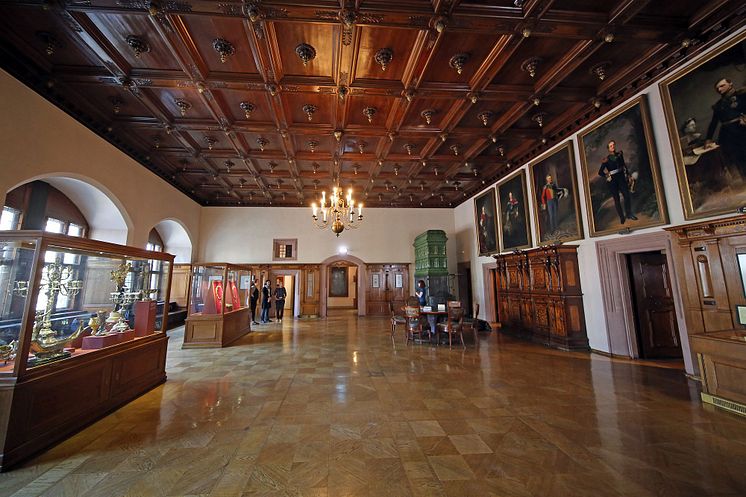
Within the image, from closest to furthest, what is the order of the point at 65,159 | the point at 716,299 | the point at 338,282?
1. the point at 716,299
2. the point at 65,159
3. the point at 338,282

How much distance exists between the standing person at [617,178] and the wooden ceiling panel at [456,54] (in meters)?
3.12

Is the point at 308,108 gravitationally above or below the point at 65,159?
above

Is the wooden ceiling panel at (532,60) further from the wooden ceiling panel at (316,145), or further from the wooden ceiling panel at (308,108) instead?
the wooden ceiling panel at (316,145)

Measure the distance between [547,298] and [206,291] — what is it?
8.12m

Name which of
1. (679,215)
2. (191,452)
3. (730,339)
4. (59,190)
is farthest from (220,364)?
(679,215)

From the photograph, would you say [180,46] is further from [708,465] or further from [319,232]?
[319,232]

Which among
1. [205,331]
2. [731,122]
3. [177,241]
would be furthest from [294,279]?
[731,122]

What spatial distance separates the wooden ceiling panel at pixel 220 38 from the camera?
139 inches

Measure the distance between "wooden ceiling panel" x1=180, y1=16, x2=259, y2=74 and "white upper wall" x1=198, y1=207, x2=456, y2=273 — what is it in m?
7.75

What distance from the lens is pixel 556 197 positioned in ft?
21.5

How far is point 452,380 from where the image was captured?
421 centimetres

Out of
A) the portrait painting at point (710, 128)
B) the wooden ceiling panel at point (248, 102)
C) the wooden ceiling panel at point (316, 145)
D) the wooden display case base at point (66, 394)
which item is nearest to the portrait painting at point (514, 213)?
the portrait painting at point (710, 128)

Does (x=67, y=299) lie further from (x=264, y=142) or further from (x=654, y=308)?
(x=654, y=308)

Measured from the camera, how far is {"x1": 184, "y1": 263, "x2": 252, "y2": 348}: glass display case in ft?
21.4
